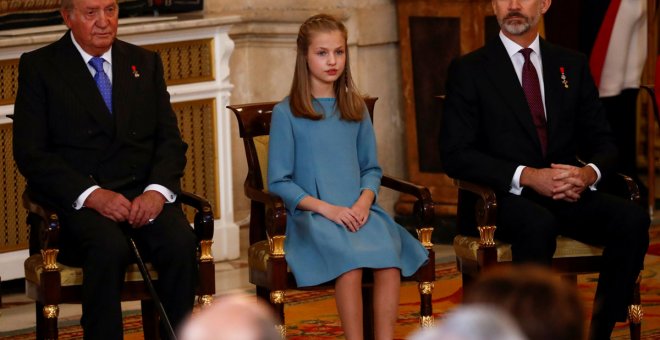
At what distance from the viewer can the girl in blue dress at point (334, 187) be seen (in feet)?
15.6

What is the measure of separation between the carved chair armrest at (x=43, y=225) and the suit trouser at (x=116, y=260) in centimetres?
10

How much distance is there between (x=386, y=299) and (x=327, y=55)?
0.95m

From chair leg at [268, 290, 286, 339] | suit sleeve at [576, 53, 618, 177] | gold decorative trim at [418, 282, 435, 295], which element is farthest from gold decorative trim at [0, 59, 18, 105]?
suit sleeve at [576, 53, 618, 177]

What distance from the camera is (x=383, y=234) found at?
4.86 m

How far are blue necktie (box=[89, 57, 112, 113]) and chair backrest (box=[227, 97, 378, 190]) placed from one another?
0.48m

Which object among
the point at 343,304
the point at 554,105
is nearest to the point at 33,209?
the point at 343,304

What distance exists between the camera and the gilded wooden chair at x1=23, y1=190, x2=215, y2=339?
4.62 metres

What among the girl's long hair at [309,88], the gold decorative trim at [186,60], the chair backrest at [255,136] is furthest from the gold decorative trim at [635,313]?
the gold decorative trim at [186,60]

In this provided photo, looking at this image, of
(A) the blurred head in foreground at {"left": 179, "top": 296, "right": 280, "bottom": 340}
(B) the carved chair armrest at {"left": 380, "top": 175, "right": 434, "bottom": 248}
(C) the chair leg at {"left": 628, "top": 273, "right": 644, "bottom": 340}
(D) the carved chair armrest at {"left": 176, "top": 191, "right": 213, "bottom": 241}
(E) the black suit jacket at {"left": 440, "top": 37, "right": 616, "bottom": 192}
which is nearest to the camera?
(A) the blurred head in foreground at {"left": 179, "top": 296, "right": 280, "bottom": 340}

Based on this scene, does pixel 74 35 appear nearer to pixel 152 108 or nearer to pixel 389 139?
pixel 152 108

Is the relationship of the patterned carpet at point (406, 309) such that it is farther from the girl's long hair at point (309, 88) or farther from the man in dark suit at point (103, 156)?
the girl's long hair at point (309, 88)

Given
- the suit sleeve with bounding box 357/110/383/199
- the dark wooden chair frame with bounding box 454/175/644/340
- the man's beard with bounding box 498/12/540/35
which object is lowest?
the dark wooden chair frame with bounding box 454/175/644/340

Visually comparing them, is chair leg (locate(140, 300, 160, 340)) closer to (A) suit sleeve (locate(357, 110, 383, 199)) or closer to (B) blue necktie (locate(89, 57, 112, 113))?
(B) blue necktie (locate(89, 57, 112, 113))

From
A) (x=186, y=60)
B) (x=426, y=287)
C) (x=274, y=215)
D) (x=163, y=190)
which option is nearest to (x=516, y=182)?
(x=426, y=287)
